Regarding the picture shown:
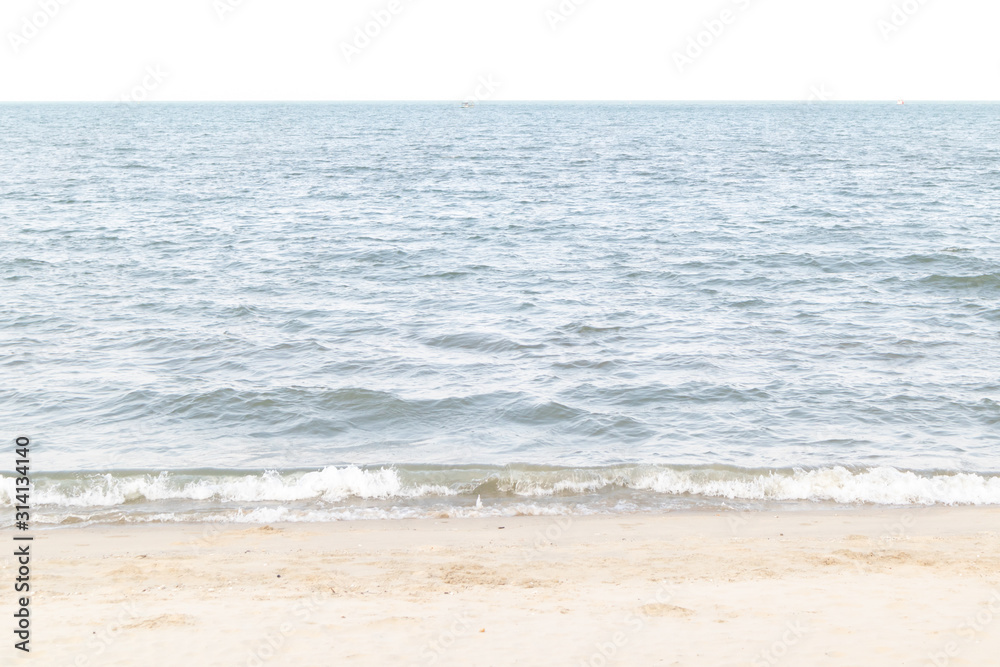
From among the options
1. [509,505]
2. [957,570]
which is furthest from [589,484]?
[957,570]

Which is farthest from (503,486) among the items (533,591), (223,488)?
(223,488)

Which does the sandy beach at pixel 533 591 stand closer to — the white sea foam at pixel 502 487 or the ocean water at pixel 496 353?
the white sea foam at pixel 502 487

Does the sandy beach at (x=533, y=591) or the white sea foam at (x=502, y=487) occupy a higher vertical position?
the sandy beach at (x=533, y=591)

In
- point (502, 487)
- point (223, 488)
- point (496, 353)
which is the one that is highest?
point (496, 353)

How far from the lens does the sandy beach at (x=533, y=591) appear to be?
5.52 m

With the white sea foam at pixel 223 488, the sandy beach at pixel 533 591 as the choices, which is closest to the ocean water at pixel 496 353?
the white sea foam at pixel 223 488

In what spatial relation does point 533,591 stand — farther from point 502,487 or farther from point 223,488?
point 223,488

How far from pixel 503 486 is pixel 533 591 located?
3.15 metres

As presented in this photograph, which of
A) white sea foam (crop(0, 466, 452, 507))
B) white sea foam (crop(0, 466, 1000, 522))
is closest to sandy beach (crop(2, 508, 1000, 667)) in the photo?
white sea foam (crop(0, 466, 1000, 522))

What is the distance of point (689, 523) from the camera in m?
8.85

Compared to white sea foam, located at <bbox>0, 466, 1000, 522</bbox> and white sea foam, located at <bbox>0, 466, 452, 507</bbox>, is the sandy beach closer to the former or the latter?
white sea foam, located at <bbox>0, 466, 1000, 522</bbox>

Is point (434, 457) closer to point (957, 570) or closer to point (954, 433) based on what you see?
point (957, 570)

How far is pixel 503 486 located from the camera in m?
9.92

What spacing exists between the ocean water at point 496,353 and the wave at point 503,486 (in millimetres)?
37
